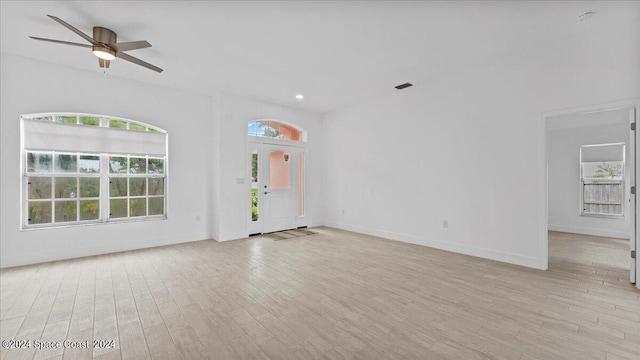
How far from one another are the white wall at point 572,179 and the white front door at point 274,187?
6.33 metres

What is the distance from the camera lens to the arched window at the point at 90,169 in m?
4.09

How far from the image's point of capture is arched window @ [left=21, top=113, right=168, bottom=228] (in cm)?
409

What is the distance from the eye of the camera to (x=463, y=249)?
4.48 metres

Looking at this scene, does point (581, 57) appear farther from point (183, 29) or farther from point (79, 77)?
point (79, 77)

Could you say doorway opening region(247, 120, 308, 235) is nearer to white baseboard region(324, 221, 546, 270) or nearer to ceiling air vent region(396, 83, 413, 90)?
white baseboard region(324, 221, 546, 270)

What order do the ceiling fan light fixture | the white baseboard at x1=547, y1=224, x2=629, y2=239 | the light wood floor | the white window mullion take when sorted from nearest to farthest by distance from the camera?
the light wood floor
the ceiling fan light fixture
the white window mullion
the white baseboard at x1=547, y1=224, x2=629, y2=239

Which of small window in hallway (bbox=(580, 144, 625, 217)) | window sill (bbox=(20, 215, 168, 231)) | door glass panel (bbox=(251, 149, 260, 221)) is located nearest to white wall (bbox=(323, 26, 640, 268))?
door glass panel (bbox=(251, 149, 260, 221))

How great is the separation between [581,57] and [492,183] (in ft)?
6.23

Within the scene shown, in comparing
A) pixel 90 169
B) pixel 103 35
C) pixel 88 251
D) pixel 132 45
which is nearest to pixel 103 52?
pixel 103 35

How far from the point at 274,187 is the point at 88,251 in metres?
3.54

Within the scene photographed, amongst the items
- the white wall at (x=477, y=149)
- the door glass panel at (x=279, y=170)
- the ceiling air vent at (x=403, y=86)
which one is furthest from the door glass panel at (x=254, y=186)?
the ceiling air vent at (x=403, y=86)

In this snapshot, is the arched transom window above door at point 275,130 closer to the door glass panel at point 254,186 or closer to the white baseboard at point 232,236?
the door glass panel at point 254,186

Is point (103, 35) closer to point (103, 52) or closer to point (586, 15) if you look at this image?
point (103, 52)

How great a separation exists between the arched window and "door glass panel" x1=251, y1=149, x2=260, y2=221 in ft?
5.66
